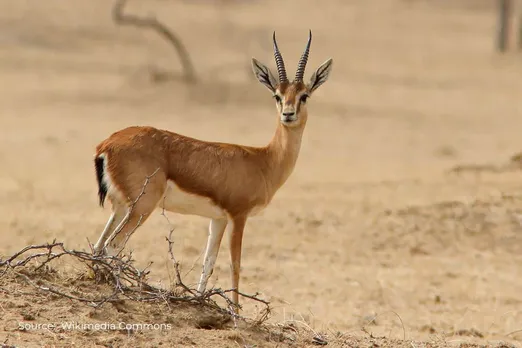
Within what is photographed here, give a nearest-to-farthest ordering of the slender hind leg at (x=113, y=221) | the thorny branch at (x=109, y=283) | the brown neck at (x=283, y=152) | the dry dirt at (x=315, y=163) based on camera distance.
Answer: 1. the thorny branch at (x=109, y=283)
2. the slender hind leg at (x=113, y=221)
3. the brown neck at (x=283, y=152)
4. the dry dirt at (x=315, y=163)

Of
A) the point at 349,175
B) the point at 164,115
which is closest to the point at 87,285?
the point at 349,175

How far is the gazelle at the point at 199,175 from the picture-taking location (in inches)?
296

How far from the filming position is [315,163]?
1725cm

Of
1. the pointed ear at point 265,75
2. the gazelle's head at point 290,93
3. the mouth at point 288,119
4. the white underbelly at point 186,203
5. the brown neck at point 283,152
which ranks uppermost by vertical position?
the pointed ear at point 265,75

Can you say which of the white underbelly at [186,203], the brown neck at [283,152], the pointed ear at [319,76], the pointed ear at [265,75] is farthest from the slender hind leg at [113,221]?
the pointed ear at [319,76]

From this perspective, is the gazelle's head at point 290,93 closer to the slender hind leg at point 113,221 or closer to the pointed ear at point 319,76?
the pointed ear at point 319,76

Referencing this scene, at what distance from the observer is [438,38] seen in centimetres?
3794

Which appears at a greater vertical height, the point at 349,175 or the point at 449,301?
the point at 349,175

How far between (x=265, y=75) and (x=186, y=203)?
150 cm

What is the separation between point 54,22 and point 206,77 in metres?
10.5

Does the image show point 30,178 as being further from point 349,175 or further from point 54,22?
point 54,22

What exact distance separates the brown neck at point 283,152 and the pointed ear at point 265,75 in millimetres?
351

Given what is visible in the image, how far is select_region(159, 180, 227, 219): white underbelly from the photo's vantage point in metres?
7.71

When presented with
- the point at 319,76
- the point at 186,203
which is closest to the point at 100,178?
the point at 186,203
